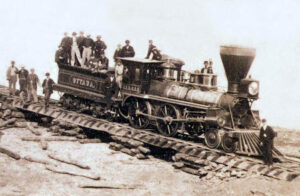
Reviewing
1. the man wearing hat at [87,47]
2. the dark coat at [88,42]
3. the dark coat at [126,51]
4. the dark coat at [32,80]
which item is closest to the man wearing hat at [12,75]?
the dark coat at [32,80]

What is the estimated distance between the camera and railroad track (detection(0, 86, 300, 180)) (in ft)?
32.7

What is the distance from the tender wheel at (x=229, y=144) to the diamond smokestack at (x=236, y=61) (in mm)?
1560

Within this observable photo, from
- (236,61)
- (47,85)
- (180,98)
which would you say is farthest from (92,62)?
(236,61)

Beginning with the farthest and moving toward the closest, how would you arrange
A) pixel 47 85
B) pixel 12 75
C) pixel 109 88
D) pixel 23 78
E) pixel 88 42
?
pixel 12 75
pixel 23 78
pixel 88 42
pixel 47 85
pixel 109 88

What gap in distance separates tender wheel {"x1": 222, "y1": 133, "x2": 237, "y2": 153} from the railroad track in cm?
31

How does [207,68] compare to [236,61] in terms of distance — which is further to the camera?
[207,68]

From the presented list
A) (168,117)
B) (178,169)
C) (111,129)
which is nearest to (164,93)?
(168,117)

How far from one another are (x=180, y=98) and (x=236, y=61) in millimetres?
2562

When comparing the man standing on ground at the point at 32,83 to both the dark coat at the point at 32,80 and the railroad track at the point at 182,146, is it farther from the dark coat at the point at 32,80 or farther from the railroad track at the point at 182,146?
the railroad track at the point at 182,146

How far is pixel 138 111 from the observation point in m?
14.1

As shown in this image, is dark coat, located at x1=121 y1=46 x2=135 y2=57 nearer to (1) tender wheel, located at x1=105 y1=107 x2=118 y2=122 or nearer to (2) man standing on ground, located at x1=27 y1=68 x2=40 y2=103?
(1) tender wheel, located at x1=105 y1=107 x2=118 y2=122

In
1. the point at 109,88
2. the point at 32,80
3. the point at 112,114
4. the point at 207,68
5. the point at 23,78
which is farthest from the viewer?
the point at 23,78

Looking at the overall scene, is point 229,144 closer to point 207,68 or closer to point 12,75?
point 207,68

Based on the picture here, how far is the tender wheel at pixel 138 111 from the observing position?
553 inches
